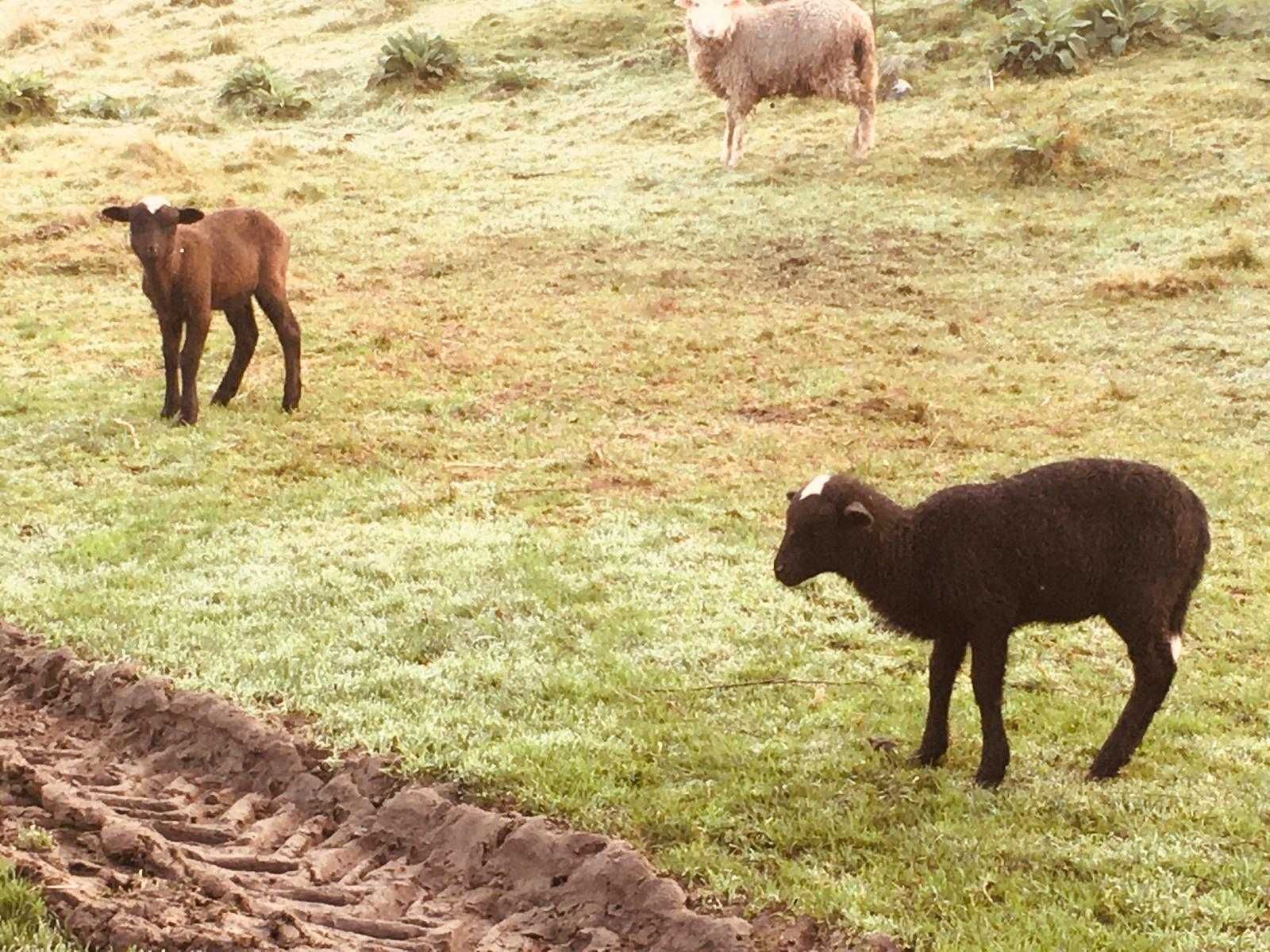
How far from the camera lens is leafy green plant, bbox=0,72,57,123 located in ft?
87.0

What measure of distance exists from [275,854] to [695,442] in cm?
686

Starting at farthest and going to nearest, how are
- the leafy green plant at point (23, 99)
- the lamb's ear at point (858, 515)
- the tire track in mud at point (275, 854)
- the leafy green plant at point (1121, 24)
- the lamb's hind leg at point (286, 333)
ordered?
the leafy green plant at point (23, 99)
the leafy green plant at point (1121, 24)
the lamb's hind leg at point (286, 333)
the lamb's ear at point (858, 515)
the tire track in mud at point (275, 854)

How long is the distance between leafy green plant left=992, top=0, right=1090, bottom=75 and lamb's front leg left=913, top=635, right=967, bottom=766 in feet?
64.6

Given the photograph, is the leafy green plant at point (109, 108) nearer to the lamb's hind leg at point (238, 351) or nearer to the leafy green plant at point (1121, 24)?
the lamb's hind leg at point (238, 351)

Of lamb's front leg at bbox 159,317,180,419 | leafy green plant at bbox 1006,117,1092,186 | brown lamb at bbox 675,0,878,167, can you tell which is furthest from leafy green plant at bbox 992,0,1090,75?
lamb's front leg at bbox 159,317,180,419

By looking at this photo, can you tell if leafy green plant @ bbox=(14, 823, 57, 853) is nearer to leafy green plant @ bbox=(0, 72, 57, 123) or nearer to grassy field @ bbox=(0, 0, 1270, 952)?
grassy field @ bbox=(0, 0, 1270, 952)

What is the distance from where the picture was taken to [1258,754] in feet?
20.9

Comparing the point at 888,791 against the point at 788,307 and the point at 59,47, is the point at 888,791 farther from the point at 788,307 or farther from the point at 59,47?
the point at 59,47

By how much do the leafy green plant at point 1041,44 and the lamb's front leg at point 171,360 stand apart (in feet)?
56.5

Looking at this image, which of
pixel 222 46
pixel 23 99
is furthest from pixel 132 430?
pixel 222 46

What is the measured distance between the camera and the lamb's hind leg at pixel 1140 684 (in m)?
5.91

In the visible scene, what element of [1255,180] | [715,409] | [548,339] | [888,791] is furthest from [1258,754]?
[1255,180]

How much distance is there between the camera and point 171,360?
1190 centimetres

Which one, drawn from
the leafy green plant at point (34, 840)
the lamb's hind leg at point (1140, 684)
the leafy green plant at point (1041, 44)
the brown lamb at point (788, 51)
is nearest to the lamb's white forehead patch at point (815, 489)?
the lamb's hind leg at point (1140, 684)
